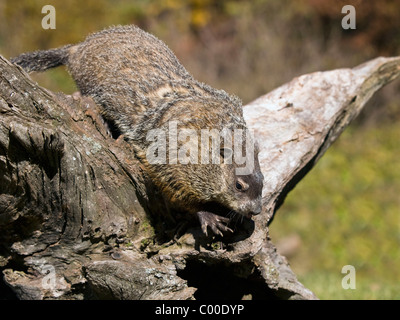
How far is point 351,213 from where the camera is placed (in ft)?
39.8

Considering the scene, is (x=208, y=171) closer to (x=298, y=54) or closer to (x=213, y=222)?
(x=213, y=222)

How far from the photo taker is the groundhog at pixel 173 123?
15.5 feet

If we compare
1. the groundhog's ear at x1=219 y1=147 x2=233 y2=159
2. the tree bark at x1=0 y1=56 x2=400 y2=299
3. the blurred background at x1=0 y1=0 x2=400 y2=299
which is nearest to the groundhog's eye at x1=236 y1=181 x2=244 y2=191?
the groundhog's ear at x1=219 y1=147 x2=233 y2=159

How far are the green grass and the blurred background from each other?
0.03 m

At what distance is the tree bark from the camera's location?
425 cm

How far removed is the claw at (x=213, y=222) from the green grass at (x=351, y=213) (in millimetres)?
4291

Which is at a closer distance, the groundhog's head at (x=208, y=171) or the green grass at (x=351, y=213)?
the groundhog's head at (x=208, y=171)

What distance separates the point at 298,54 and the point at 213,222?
1127cm

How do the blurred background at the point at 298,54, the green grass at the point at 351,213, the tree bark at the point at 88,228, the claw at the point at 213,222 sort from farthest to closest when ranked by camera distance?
the blurred background at the point at 298,54, the green grass at the point at 351,213, the claw at the point at 213,222, the tree bark at the point at 88,228

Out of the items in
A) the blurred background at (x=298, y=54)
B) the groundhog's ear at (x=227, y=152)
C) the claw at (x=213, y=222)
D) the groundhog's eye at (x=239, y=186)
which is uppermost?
the blurred background at (x=298, y=54)

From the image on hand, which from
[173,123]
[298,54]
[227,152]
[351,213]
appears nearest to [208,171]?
[227,152]

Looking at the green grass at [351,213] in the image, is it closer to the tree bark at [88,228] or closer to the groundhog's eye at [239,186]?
the tree bark at [88,228]

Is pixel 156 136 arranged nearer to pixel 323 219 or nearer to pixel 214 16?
pixel 323 219

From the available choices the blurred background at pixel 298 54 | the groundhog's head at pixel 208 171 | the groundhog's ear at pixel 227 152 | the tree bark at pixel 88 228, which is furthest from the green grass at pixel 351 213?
the groundhog's ear at pixel 227 152
